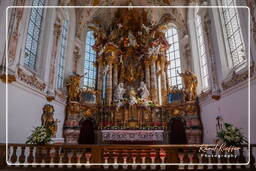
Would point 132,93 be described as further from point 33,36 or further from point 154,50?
point 33,36

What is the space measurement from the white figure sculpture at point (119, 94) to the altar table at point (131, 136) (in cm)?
275

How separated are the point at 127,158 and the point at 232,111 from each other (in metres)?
5.72

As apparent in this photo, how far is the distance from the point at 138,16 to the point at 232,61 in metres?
10.4

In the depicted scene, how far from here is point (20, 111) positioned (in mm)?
7691

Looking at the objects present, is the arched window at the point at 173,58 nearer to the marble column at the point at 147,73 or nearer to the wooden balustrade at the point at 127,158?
the marble column at the point at 147,73

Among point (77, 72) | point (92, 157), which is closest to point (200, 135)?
point (92, 157)

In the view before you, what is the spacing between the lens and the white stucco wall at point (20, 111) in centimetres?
666

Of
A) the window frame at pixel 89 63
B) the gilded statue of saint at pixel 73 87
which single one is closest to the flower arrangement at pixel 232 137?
the gilded statue of saint at pixel 73 87

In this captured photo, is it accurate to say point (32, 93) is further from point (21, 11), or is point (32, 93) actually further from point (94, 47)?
point (94, 47)

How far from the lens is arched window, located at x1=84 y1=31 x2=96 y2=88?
15997mm

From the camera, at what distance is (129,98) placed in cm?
1476

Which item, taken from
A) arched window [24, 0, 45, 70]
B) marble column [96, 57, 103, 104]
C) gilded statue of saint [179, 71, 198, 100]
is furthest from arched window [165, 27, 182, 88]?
arched window [24, 0, 45, 70]

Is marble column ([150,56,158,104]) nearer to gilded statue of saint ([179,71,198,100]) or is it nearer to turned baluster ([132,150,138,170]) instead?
gilded statue of saint ([179,71,198,100])

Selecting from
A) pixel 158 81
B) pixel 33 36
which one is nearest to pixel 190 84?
pixel 158 81
